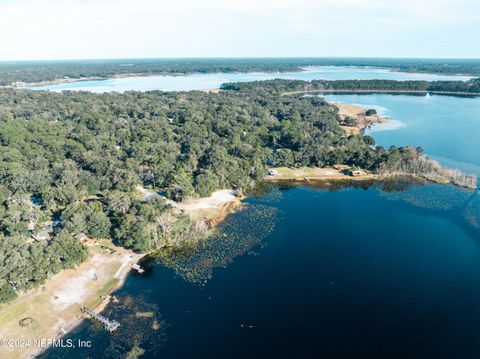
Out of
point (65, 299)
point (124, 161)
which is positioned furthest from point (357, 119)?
point (65, 299)

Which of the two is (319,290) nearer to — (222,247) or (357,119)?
(222,247)

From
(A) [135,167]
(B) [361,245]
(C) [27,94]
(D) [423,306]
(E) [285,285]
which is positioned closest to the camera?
(D) [423,306]

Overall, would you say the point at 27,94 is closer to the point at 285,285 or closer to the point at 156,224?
the point at 156,224

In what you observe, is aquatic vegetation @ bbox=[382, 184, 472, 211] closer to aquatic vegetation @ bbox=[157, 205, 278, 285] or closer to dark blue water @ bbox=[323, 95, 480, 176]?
dark blue water @ bbox=[323, 95, 480, 176]

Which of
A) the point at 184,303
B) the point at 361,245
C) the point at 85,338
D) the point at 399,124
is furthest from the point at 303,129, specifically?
the point at 85,338

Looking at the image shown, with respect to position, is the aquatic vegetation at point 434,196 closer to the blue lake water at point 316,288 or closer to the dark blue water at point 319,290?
the blue lake water at point 316,288

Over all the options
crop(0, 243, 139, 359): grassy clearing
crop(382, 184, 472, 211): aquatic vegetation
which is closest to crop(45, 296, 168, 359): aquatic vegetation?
crop(0, 243, 139, 359): grassy clearing
